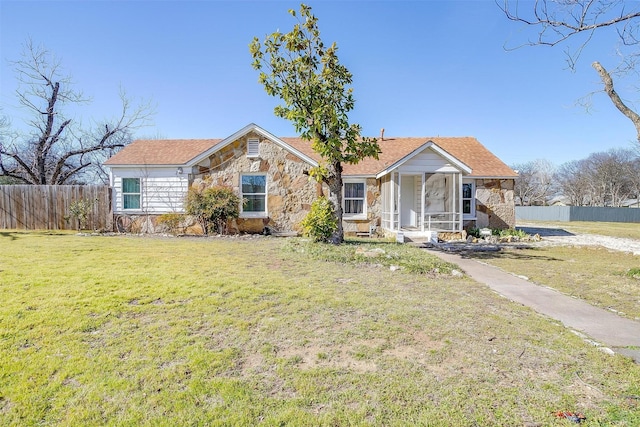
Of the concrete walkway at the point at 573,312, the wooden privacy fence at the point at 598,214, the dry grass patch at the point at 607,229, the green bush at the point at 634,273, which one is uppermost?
the wooden privacy fence at the point at 598,214

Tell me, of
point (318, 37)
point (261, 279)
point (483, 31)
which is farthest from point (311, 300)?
point (483, 31)

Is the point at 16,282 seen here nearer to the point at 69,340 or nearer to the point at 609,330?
the point at 69,340

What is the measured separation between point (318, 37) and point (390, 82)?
6056 millimetres

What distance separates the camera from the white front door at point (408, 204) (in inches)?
647

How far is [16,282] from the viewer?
5910 millimetres

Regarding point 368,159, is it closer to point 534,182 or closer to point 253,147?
point 253,147

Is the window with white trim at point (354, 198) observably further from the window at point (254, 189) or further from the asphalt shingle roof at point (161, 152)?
the asphalt shingle roof at point (161, 152)

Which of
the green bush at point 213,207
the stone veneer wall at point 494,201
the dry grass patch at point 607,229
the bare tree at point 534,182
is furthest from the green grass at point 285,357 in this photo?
the bare tree at point 534,182

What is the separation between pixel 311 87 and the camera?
10.7 meters

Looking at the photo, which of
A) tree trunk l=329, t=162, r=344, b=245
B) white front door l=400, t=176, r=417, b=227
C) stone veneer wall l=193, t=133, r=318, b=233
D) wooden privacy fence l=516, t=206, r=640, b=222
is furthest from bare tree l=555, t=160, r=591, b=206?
tree trunk l=329, t=162, r=344, b=245

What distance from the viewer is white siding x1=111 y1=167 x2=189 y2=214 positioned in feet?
51.0

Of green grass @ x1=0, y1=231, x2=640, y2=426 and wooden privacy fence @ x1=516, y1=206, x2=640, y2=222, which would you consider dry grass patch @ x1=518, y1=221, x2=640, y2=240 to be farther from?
green grass @ x1=0, y1=231, x2=640, y2=426

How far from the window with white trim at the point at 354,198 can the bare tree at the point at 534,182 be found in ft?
141

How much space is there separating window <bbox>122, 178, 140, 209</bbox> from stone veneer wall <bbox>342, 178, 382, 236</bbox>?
1021 centimetres
